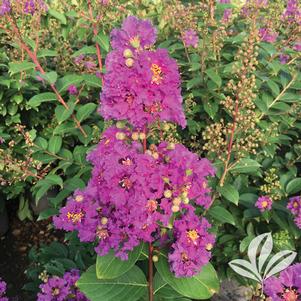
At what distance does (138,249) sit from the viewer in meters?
1.38

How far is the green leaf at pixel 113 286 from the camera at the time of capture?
57.0 inches

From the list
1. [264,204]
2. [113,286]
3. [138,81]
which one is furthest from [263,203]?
[138,81]

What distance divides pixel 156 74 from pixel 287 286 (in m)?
0.86

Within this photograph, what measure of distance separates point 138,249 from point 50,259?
4.30 feet

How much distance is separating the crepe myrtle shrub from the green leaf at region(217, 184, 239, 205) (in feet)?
1.75

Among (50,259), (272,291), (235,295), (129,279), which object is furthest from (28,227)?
(272,291)

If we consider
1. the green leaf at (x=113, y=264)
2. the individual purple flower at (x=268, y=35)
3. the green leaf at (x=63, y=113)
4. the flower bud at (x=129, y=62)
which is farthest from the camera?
the individual purple flower at (x=268, y=35)

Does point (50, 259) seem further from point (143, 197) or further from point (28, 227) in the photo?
point (143, 197)

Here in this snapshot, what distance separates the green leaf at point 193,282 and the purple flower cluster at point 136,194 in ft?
0.36

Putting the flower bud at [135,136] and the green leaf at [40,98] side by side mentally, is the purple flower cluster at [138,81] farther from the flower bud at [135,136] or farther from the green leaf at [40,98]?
the green leaf at [40,98]

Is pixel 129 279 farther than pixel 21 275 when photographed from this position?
No

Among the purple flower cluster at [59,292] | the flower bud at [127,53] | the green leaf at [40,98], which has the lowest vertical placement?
the purple flower cluster at [59,292]

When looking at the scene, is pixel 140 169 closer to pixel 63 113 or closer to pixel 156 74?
pixel 156 74

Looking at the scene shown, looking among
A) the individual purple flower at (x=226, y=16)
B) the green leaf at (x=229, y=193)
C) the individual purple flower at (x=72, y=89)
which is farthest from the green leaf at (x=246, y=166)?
the individual purple flower at (x=226, y=16)
